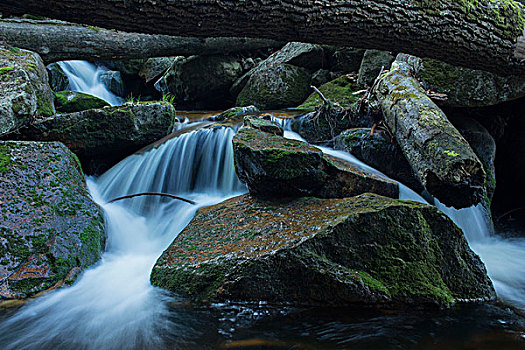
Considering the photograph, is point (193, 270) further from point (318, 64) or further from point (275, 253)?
point (318, 64)

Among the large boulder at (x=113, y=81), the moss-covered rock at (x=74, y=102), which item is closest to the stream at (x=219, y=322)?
the moss-covered rock at (x=74, y=102)

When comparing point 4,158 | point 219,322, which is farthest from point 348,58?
point 219,322

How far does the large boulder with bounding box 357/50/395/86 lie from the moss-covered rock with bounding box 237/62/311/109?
2.04m

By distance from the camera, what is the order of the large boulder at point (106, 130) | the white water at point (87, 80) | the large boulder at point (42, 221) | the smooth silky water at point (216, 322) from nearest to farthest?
the smooth silky water at point (216, 322), the large boulder at point (42, 221), the large boulder at point (106, 130), the white water at point (87, 80)

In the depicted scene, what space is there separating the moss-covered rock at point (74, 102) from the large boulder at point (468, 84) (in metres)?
6.66

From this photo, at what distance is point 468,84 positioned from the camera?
4840mm

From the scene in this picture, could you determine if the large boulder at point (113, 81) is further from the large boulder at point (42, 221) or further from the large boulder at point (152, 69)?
the large boulder at point (42, 221)

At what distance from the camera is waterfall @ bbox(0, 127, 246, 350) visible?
2.15 m

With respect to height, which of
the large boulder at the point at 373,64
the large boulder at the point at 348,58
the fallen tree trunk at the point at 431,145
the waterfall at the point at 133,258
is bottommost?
the waterfall at the point at 133,258

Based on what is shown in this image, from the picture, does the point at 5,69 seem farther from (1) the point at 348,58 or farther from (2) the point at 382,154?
(1) the point at 348,58

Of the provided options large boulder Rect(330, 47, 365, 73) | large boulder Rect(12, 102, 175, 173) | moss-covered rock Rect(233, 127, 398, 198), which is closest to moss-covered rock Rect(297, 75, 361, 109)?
large boulder Rect(330, 47, 365, 73)

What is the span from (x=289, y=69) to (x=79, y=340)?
8.68 m

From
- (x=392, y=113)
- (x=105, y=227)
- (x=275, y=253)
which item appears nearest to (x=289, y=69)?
(x=392, y=113)

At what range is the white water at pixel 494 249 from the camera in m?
2.96
